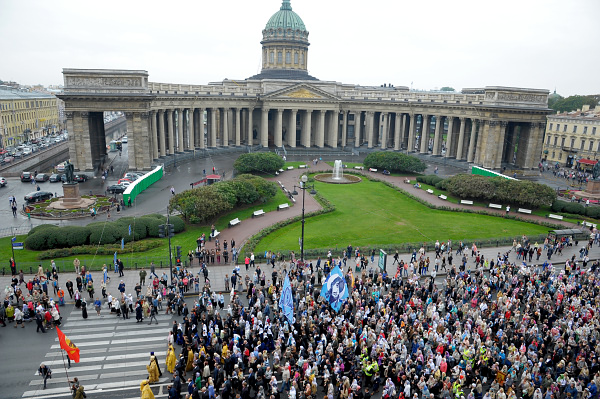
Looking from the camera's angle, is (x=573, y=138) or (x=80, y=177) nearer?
(x=80, y=177)

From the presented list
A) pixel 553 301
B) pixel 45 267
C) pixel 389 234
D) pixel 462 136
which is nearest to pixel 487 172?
pixel 462 136

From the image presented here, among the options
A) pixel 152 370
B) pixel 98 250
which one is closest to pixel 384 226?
pixel 98 250

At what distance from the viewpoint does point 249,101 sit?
3861 inches

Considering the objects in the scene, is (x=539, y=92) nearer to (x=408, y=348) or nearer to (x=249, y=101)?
(x=249, y=101)

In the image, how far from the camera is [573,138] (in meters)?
94.2

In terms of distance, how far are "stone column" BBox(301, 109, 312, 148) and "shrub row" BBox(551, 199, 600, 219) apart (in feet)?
187

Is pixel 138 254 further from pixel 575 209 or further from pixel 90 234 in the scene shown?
pixel 575 209

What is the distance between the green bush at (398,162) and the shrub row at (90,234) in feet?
149

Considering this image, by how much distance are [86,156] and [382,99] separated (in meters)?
63.3

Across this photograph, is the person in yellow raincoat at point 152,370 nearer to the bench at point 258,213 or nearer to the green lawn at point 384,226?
the green lawn at point 384,226

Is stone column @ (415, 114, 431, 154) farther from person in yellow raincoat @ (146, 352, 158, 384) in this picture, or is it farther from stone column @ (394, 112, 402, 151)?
person in yellow raincoat @ (146, 352, 158, 384)

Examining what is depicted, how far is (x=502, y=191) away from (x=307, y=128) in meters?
53.2

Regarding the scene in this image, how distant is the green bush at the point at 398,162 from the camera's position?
76.0m

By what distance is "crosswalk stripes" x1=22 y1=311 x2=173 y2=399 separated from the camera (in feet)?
68.8
